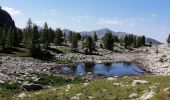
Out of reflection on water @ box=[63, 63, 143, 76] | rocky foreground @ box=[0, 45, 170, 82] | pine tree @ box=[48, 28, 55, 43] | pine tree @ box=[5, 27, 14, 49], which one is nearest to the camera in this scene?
rocky foreground @ box=[0, 45, 170, 82]

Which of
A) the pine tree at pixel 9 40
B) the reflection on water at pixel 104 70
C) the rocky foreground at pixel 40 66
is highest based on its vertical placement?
the pine tree at pixel 9 40

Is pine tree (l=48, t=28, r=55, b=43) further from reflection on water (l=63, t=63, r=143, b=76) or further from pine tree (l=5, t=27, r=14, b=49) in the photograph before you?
reflection on water (l=63, t=63, r=143, b=76)

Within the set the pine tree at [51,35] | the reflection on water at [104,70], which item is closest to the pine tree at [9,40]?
the reflection on water at [104,70]

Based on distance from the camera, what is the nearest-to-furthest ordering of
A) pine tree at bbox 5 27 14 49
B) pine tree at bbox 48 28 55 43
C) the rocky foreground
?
the rocky foreground
pine tree at bbox 5 27 14 49
pine tree at bbox 48 28 55 43

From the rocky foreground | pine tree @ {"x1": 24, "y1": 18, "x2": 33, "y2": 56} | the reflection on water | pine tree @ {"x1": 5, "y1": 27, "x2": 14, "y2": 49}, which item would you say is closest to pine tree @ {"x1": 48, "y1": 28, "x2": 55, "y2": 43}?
pine tree @ {"x1": 24, "y1": 18, "x2": 33, "y2": 56}

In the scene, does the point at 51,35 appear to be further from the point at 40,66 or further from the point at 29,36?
the point at 40,66

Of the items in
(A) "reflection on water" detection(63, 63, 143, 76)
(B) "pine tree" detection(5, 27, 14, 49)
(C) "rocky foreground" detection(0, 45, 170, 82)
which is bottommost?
(A) "reflection on water" detection(63, 63, 143, 76)

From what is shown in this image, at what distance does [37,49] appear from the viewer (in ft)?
322

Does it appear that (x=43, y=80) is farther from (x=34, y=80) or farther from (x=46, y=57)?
(x=46, y=57)

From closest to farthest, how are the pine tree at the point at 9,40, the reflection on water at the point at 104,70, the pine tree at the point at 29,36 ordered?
the reflection on water at the point at 104,70 < the pine tree at the point at 29,36 < the pine tree at the point at 9,40

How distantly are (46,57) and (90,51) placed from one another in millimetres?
35175

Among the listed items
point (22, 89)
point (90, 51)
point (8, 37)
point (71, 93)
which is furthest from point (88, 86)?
point (90, 51)

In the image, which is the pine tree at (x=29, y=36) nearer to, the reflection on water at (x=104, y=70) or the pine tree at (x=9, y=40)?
the pine tree at (x=9, y=40)

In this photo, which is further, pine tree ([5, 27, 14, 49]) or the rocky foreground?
pine tree ([5, 27, 14, 49])
